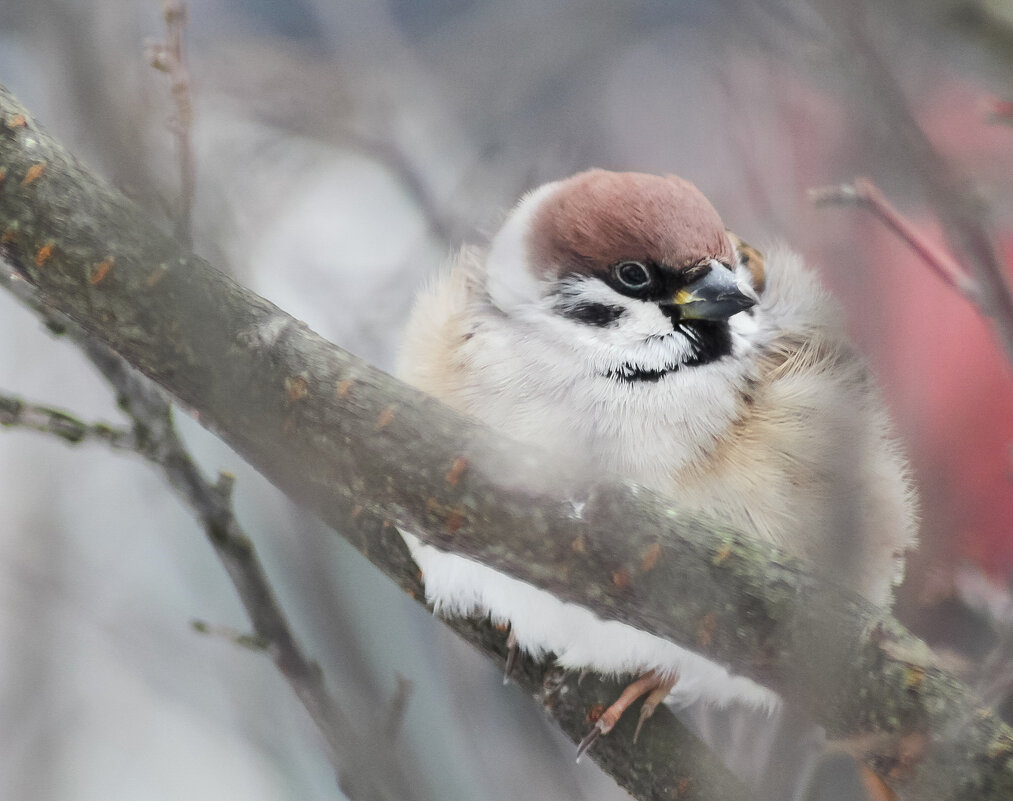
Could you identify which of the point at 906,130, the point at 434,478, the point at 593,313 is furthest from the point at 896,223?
the point at 593,313

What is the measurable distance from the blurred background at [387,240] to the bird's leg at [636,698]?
0.34 ft

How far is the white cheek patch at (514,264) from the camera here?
174cm

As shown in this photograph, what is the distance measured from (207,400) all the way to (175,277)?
129mm

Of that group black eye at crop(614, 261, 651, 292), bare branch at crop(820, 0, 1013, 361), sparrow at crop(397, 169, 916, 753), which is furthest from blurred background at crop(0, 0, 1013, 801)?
black eye at crop(614, 261, 651, 292)

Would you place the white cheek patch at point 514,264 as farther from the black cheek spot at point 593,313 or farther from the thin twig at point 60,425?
the thin twig at point 60,425

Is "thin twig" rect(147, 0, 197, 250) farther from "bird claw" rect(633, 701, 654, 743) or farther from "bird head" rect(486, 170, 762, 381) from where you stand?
"bird claw" rect(633, 701, 654, 743)

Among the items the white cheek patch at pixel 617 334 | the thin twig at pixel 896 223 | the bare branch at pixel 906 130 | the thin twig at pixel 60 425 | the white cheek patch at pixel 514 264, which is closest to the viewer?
the bare branch at pixel 906 130

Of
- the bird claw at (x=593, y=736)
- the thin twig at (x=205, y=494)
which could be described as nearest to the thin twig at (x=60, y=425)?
the thin twig at (x=205, y=494)

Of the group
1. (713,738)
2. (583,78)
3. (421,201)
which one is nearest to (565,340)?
(421,201)

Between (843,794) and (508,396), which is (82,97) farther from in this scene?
(843,794)

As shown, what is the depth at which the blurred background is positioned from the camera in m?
1.09

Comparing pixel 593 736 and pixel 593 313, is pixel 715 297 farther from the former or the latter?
pixel 593 736

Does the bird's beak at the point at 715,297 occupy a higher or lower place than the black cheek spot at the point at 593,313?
higher

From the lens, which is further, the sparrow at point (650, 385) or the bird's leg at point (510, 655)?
the bird's leg at point (510, 655)
